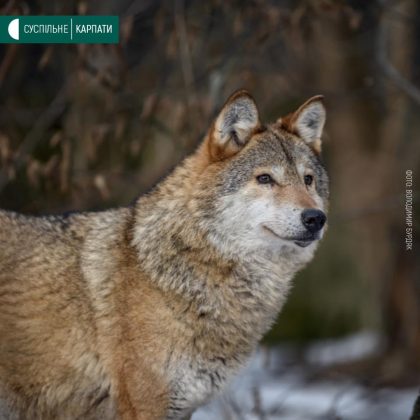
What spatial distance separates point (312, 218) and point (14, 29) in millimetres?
4165

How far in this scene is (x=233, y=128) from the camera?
17.5 feet

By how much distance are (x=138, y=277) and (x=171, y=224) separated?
14.5 inches

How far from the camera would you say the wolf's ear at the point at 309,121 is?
559 cm

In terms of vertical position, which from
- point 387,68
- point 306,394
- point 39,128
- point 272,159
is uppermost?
Result: point 387,68

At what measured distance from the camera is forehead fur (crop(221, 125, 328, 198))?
5277 millimetres

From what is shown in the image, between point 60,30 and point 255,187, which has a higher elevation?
point 60,30

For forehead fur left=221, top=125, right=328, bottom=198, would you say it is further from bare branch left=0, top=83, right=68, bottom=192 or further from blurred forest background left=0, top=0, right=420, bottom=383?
bare branch left=0, top=83, right=68, bottom=192

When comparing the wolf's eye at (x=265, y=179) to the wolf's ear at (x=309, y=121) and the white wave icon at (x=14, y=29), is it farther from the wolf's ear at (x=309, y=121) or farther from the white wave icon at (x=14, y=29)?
the white wave icon at (x=14, y=29)

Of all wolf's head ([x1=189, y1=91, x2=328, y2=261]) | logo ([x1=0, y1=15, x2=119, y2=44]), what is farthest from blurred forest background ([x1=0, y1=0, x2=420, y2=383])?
wolf's head ([x1=189, y1=91, x2=328, y2=261])

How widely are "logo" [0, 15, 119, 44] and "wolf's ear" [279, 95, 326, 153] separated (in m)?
2.99

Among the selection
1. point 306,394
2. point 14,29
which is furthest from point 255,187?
point 306,394

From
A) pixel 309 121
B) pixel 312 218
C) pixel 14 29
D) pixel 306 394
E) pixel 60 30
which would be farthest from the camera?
pixel 306 394

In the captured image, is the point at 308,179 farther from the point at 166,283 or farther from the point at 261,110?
the point at 261,110

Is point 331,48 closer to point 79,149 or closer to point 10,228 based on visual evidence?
point 79,149
